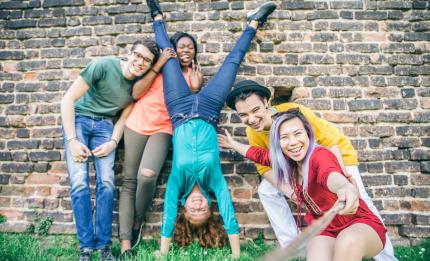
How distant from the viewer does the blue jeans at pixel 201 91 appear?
276 cm

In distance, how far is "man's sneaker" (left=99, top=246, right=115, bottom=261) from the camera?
8.11ft

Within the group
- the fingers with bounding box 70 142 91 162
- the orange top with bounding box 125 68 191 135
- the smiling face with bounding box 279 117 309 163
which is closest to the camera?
the smiling face with bounding box 279 117 309 163

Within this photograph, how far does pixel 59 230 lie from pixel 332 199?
2.59m

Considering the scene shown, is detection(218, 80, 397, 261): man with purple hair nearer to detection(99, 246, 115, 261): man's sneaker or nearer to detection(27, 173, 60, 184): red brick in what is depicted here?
detection(99, 246, 115, 261): man's sneaker

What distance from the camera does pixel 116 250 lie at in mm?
2707

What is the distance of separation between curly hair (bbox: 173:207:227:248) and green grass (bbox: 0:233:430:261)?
7 centimetres

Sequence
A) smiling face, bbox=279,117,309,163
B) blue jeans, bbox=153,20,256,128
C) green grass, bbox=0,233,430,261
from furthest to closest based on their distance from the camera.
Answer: blue jeans, bbox=153,20,256,128 → green grass, bbox=0,233,430,261 → smiling face, bbox=279,117,309,163

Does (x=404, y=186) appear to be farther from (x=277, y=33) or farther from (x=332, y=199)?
(x=277, y=33)

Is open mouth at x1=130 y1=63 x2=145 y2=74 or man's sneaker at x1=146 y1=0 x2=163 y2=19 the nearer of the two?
open mouth at x1=130 y1=63 x2=145 y2=74

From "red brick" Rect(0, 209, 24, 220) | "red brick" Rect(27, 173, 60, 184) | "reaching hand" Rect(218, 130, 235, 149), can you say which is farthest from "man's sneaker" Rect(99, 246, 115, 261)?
"reaching hand" Rect(218, 130, 235, 149)

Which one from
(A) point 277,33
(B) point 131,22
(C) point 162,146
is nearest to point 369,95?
(A) point 277,33

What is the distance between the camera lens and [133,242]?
2809 millimetres

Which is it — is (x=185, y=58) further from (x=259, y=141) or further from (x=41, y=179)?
(x=41, y=179)

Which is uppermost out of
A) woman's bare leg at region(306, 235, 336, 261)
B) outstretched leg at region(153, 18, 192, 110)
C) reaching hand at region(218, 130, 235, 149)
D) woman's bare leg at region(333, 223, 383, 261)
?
outstretched leg at region(153, 18, 192, 110)
